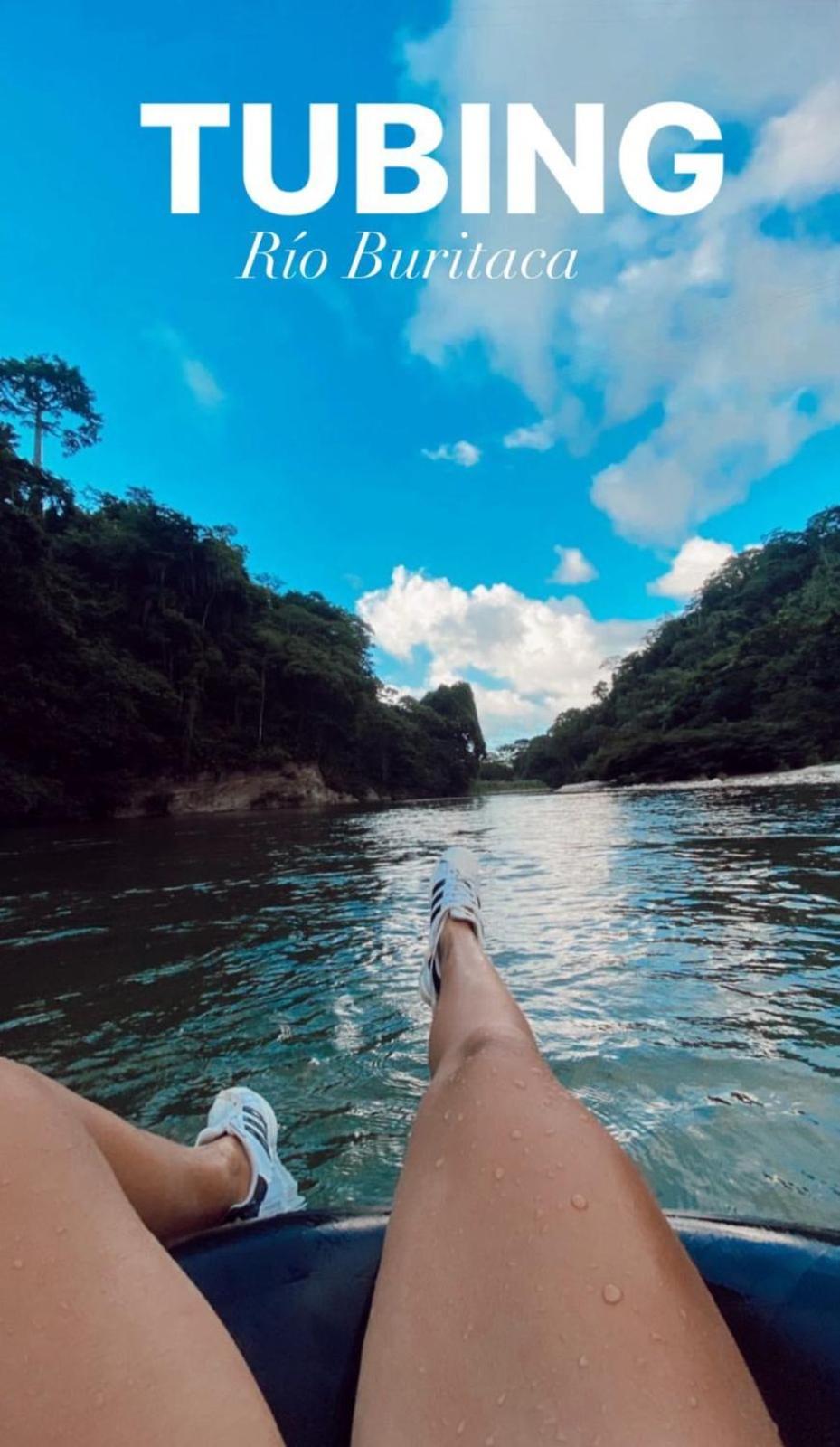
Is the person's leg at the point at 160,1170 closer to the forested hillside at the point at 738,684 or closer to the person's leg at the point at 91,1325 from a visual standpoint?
the person's leg at the point at 91,1325

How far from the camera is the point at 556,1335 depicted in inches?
19.3

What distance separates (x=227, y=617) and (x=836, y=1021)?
2937 centimetres

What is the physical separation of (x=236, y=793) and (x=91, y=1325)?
2572cm

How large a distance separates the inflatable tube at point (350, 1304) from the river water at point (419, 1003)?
71 centimetres

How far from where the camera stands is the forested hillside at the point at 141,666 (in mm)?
17094

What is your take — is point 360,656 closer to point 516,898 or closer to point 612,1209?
point 516,898

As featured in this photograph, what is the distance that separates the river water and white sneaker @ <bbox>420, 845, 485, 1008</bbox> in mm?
331

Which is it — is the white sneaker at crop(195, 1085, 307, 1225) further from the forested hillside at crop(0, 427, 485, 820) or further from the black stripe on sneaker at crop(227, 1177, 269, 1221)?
the forested hillside at crop(0, 427, 485, 820)

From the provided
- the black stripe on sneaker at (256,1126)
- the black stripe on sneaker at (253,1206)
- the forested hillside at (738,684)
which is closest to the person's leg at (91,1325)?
the black stripe on sneaker at (253,1206)

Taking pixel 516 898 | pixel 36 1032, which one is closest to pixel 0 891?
pixel 36 1032

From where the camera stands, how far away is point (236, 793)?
25.1 m

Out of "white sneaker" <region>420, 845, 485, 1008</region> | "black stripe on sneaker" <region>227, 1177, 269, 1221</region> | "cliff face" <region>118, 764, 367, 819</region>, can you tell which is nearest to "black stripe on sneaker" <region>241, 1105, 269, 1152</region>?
"black stripe on sneaker" <region>227, 1177, 269, 1221</region>

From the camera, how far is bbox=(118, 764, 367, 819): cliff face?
70.9 ft

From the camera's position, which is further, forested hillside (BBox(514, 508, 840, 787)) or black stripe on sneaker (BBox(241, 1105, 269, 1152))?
forested hillside (BBox(514, 508, 840, 787))
